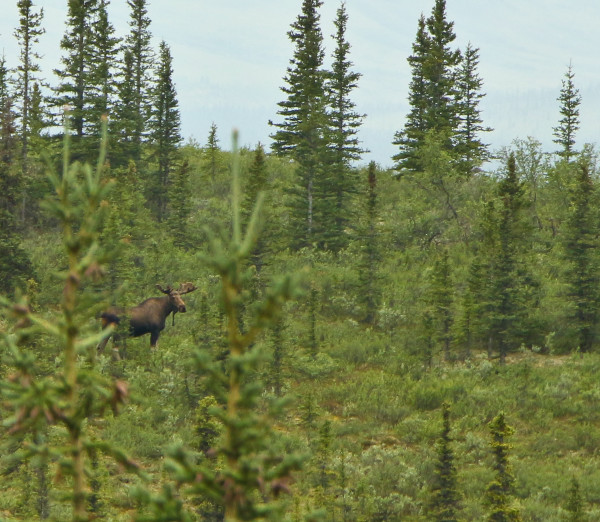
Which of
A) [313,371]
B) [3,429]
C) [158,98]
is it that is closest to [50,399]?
[3,429]

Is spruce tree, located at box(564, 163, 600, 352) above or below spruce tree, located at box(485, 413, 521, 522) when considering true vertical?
above

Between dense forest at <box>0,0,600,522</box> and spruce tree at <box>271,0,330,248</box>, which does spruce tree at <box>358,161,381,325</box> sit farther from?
spruce tree at <box>271,0,330,248</box>

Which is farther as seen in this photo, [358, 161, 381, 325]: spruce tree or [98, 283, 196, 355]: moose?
[358, 161, 381, 325]: spruce tree

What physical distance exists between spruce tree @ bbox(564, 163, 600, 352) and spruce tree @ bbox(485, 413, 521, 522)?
526 inches

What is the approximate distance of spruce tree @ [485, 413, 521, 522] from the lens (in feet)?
52.1

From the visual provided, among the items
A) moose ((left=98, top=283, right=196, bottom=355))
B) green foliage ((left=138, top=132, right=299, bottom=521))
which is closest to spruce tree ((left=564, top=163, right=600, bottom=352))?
moose ((left=98, top=283, right=196, bottom=355))

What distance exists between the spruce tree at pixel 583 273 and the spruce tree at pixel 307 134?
51.9ft

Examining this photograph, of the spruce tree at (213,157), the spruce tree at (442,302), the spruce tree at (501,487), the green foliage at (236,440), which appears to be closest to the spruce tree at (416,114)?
the spruce tree at (213,157)

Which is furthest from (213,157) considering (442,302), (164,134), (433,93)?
(442,302)

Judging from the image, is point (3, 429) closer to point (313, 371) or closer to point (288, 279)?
point (313, 371)

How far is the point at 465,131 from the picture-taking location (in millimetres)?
60062

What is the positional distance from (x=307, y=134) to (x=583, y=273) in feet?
72.2

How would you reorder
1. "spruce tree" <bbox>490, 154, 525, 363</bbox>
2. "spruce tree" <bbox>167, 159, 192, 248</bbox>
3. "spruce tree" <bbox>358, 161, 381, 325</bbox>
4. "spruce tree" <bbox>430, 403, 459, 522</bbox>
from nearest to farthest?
"spruce tree" <bbox>430, 403, 459, 522</bbox>, "spruce tree" <bbox>490, 154, 525, 363</bbox>, "spruce tree" <bbox>358, 161, 381, 325</bbox>, "spruce tree" <bbox>167, 159, 192, 248</bbox>

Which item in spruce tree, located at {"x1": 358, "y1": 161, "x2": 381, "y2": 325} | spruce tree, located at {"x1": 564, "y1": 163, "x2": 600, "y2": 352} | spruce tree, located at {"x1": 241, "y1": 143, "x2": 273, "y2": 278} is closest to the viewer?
spruce tree, located at {"x1": 564, "y1": 163, "x2": 600, "y2": 352}
